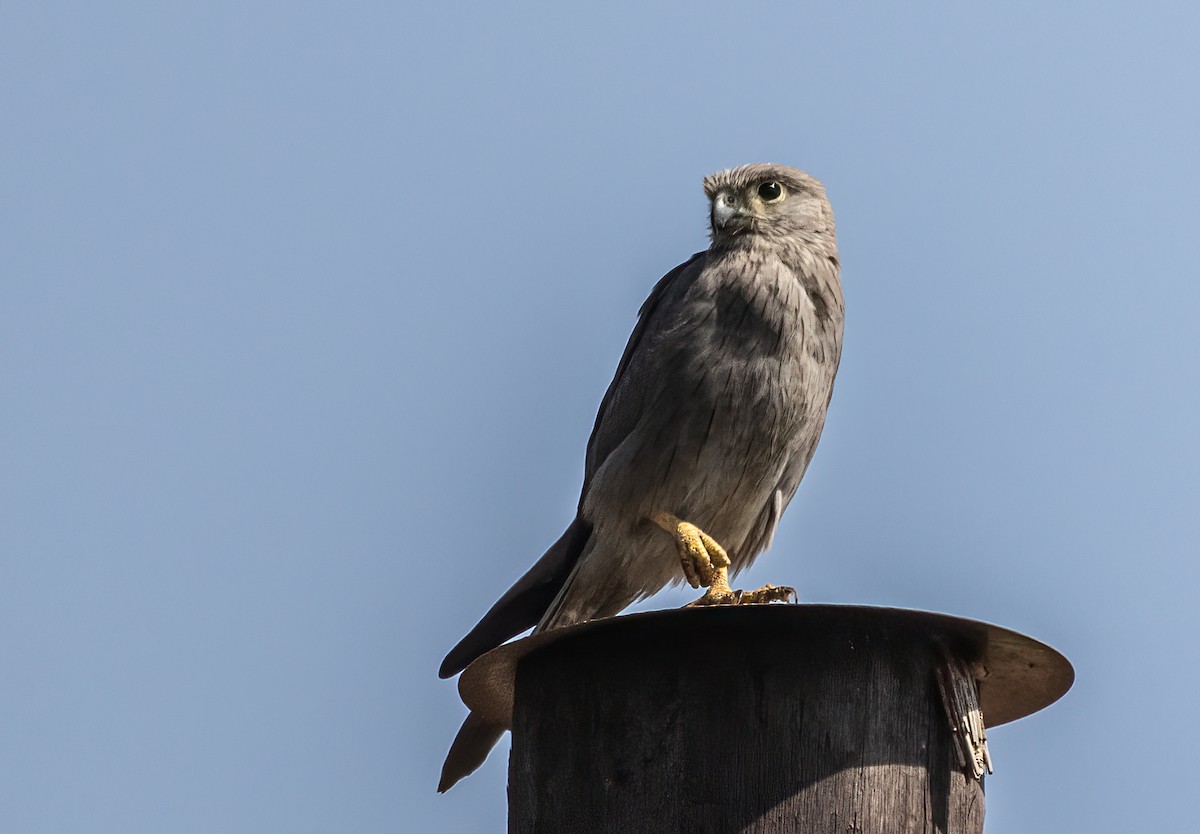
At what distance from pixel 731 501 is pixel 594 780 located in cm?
169

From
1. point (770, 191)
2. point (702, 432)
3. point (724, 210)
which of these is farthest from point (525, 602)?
point (770, 191)

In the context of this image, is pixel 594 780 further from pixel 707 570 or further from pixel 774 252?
pixel 774 252

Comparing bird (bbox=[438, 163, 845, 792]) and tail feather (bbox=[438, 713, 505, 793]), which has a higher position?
bird (bbox=[438, 163, 845, 792])

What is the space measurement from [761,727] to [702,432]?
1.57m

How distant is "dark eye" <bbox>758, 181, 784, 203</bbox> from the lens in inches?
208

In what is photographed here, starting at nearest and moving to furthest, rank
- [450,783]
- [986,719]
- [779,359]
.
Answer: [986,719] < [450,783] < [779,359]

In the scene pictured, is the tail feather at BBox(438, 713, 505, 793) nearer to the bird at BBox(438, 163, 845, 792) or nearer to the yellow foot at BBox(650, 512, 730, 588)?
the bird at BBox(438, 163, 845, 792)

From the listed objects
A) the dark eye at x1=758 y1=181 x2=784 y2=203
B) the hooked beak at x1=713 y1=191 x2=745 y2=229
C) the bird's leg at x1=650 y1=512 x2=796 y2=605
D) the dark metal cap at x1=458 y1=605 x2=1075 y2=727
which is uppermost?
the dark eye at x1=758 y1=181 x2=784 y2=203

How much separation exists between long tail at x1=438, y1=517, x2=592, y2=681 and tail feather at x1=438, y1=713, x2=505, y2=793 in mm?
243

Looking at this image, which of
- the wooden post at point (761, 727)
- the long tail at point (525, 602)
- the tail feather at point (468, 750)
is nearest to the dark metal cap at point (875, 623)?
the wooden post at point (761, 727)

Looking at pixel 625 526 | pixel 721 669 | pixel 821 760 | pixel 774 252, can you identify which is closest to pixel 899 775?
pixel 821 760

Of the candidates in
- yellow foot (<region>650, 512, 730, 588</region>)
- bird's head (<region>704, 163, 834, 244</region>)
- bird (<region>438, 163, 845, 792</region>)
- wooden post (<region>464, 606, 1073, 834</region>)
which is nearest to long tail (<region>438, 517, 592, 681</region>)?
bird (<region>438, 163, 845, 792</region>)

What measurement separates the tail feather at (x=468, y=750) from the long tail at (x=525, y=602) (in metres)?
0.24

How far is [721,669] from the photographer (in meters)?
3.39
